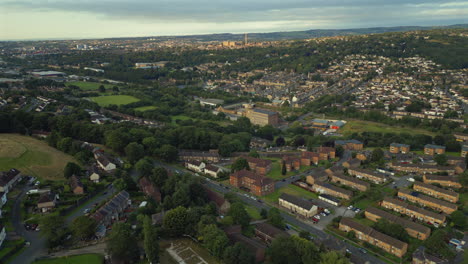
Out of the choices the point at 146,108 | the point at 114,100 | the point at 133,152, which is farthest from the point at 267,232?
the point at 114,100

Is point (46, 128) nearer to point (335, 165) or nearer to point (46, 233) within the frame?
point (46, 233)

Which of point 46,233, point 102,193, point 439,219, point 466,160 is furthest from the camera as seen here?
point 466,160

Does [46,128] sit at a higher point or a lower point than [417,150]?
higher

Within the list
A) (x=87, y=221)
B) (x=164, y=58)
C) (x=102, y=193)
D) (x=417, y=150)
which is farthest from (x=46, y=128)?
(x=164, y=58)

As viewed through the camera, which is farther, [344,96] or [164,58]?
[164,58]

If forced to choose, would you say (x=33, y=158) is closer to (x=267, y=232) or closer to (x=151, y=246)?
(x=151, y=246)

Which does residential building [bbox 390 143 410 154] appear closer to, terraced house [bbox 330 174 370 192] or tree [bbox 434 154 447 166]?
tree [bbox 434 154 447 166]
